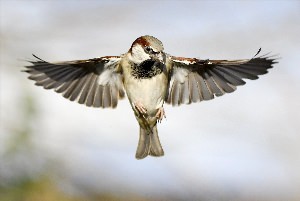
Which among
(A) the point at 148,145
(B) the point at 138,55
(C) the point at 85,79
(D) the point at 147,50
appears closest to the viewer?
(D) the point at 147,50

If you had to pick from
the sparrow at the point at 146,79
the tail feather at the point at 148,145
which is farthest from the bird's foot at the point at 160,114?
the tail feather at the point at 148,145

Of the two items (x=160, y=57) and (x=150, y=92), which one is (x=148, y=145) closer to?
(x=150, y=92)

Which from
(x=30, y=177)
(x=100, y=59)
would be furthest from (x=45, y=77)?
(x=30, y=177)

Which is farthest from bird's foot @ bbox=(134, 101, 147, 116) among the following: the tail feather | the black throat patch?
the tail feather

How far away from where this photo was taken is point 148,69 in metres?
2.16

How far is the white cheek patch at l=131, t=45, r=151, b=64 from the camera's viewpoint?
2.06 meters

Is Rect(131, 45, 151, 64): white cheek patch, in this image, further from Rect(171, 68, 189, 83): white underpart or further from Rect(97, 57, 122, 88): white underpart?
Rect(171, 68, 189, 83): white underpart

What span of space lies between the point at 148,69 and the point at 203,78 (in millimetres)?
473

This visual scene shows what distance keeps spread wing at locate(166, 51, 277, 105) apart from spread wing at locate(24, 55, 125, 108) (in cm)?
27

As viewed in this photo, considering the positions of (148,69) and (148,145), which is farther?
(148,145)

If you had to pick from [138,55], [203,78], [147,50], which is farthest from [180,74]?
[147,50]

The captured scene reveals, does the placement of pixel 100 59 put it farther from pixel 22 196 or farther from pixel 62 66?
pixel 22 196

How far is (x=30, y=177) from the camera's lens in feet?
4.61

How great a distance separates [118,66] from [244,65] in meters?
0.56
